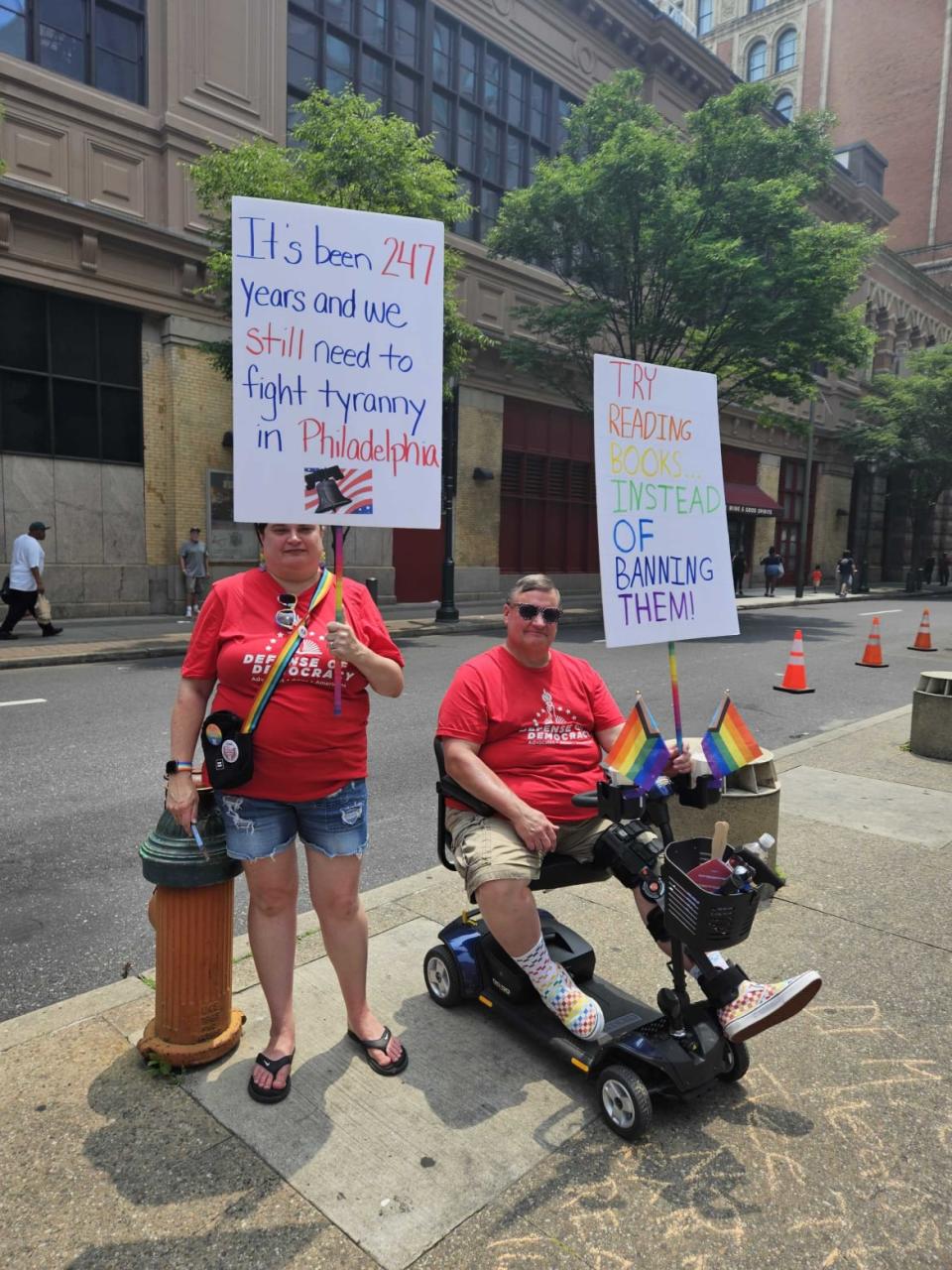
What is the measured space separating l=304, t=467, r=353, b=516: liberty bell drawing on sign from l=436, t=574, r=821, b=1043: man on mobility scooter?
27.8 inches

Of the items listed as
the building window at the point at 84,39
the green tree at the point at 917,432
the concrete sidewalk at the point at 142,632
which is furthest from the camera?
the green tree at the point at 917,432

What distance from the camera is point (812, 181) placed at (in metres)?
18.5

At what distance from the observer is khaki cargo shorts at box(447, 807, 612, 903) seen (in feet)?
8.87

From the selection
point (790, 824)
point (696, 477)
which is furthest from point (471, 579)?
point (696, 477)

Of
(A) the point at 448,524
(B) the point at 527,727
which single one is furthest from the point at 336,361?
(A) the point at 448,524

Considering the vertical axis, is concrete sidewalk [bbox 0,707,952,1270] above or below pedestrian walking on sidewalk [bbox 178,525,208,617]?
below

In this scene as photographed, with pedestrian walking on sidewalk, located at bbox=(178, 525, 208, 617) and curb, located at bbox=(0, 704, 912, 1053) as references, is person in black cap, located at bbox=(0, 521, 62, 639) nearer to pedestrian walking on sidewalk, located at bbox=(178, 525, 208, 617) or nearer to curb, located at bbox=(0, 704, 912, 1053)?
pedestrian walking on sidewalk, located at bbox=(178, 525, 208, 617)

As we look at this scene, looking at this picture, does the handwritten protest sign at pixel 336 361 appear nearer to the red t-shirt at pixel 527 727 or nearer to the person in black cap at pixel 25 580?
the red t-shirt at pixel 527 727

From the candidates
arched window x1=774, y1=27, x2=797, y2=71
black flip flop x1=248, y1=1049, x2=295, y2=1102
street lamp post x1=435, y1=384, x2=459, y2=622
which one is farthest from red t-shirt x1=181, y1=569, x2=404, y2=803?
arched window x1=774, y1=27, x2=797, y2=71

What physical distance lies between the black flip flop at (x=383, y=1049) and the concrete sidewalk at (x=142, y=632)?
1031 cm

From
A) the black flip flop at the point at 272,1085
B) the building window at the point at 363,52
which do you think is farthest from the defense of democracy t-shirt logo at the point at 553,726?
the building window at the point at 363,52

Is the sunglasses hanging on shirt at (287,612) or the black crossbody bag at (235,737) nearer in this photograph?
the black crossbody bag at (235,737)

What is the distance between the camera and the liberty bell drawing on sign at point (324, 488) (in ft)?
8.68

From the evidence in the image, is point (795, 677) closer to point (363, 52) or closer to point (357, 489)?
point (357, 489)
